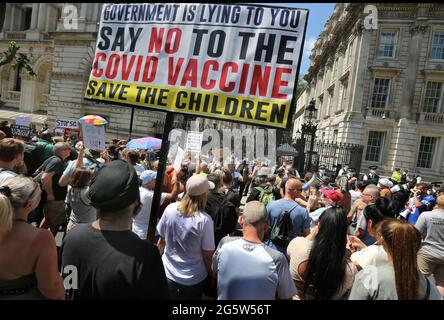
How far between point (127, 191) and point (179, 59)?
150 cm

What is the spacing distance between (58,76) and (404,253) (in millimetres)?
34990

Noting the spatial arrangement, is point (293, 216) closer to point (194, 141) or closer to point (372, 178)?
point (194, 141)

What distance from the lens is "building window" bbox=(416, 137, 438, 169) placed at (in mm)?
25906

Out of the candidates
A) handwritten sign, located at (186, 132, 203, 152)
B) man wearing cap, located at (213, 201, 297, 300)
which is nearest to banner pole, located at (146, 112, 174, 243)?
man wearing cap, located at (213, 201, 297, 300)

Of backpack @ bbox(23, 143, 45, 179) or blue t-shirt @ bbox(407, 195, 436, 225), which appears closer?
backpack @ bbox(23, 143, 45, 179)

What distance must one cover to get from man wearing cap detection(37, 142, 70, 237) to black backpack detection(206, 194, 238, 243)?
2.52 m

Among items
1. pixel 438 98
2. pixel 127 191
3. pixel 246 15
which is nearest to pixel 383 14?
pixel 438 98

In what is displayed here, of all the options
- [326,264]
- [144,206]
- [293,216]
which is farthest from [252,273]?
[144,206]

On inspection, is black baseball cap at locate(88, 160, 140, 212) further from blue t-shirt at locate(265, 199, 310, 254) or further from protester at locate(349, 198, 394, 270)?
blue t-shirt at locate(265, 199, 310, 254)

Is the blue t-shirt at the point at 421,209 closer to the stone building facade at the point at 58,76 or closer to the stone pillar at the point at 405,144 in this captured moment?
the stone building facade at the point at 58,76

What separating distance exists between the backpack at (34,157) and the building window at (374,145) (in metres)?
24.9

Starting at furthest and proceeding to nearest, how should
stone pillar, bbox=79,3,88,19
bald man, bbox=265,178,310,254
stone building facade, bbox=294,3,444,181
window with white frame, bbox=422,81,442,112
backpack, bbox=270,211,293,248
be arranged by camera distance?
1. stone pillar, bbox=79,3,88,19
2. window with white frame, bbox=422,81,442,112
3. stone building facade, bbox=294,3,444,181
4. bald man, bbox=265,178,310,254
5. backpack, bbox=270,211,293,248
